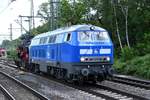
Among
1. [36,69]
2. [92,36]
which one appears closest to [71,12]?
[36,69]

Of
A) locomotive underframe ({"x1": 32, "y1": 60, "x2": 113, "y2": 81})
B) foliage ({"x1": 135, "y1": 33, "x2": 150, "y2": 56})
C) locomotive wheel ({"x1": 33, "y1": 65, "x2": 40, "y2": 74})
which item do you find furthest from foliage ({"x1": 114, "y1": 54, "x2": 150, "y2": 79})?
locomotive wheel ({"x1": 33, "y1": 65, "x2": 40, "y2": 74})

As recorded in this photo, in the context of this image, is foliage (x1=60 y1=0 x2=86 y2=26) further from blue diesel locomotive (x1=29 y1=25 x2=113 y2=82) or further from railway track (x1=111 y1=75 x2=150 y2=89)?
blue diesel locomotive (x1=29 y1=25 x2=113 y2=82)

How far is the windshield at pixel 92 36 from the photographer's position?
21.7 meters

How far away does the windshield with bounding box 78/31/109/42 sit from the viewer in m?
21.7

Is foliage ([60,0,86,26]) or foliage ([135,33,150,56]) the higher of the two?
foliage ([60,0,86,26])

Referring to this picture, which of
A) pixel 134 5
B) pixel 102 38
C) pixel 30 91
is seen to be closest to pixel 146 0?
pixel 134 5

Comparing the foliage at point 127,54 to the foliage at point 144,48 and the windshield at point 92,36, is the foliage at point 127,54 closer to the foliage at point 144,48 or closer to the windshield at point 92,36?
the foliage at point 144,48

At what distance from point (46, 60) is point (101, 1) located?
75.4 ft

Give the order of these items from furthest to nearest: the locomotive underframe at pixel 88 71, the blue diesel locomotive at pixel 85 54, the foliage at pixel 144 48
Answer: the foliage at pixel 144 48
the blue diesel locomotive at pixel 85 54
the locomotive underframe at pixel 88 71

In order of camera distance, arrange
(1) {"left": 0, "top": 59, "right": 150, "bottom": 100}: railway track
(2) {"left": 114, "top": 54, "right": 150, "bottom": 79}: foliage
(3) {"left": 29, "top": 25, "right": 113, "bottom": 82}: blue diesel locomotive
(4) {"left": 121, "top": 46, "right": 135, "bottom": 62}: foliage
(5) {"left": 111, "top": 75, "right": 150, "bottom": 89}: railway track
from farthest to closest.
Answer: (4) {"left": 121, "top": 46, "right": 135, "bottom": 62}: foliage < (2) {"left": 114, "top": 54, "right": 150, "bottom": 79}: foliage < (3) {"left": 29, "top": 25, "right": 113, "bottom": 82}: blue diesel locomotive < (5) {"left": 111, "top": 75, "right": 150, "bottom": 89}: railway track < (1) {"left": 0, "top": 59, "right": 150, "bottom": 100}: railway track

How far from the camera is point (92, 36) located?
22.0 metres

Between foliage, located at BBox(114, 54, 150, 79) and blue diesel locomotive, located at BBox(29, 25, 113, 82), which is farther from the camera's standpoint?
foliage, located at BBox(114, 54, 150, 79)

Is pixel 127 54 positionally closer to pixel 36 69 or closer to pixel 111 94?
pixel 36 69

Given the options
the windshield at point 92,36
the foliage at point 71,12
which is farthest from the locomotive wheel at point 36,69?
the foliage at point 71,12
